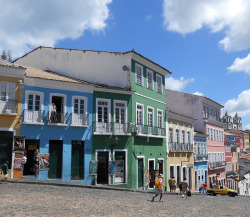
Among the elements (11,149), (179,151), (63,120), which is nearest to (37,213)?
(11,149)

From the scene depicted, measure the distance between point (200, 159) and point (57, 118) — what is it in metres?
22.2

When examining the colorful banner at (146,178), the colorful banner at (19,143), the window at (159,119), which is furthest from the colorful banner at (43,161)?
the window at (159,119)

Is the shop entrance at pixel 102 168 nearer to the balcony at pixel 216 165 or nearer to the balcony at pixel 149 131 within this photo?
the balcony at pixel 149 131

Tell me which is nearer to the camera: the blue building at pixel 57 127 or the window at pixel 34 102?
the blue building at pixel 57 127

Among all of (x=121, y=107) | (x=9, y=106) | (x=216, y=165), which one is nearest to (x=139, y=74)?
(x=121, y=107)

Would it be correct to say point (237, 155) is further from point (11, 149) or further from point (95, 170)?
point (11, 149)

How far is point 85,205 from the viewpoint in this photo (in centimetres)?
1278

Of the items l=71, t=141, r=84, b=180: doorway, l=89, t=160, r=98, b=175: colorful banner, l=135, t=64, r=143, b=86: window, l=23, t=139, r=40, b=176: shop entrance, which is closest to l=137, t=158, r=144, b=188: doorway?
l=89, t=160, r=98, b=175: colorful banner

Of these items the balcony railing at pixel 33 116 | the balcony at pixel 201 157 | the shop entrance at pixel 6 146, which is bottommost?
the balcony at pixel 201 157

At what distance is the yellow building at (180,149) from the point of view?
3055 centimetres

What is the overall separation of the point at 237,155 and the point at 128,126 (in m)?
39.9

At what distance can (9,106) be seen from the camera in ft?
62.7

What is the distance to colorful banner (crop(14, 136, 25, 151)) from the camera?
1927 centimetres

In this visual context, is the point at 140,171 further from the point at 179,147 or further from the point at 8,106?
the point at 8,106
